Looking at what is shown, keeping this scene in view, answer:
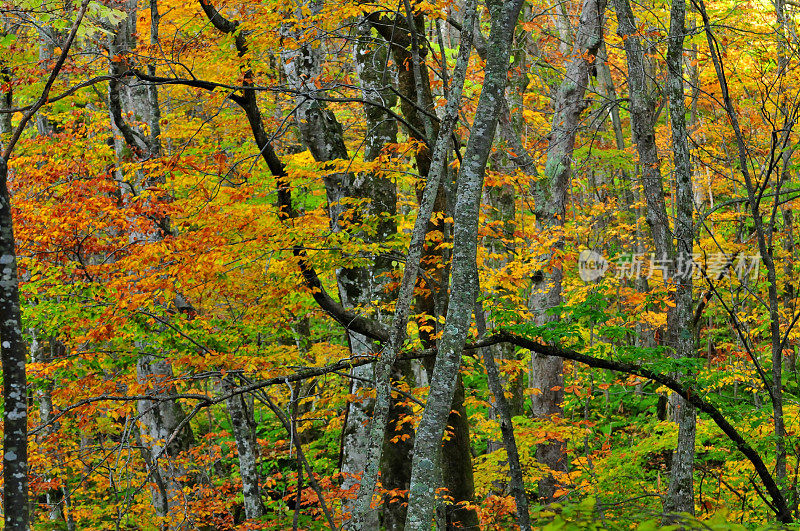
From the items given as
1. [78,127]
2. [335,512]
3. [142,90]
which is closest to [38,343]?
[78,127]

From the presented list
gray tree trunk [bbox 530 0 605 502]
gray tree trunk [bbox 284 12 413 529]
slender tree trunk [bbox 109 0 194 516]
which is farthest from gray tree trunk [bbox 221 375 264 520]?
gray tree trunk [bbox 530 0 605 502]

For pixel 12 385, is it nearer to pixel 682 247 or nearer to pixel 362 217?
pixel 362 217

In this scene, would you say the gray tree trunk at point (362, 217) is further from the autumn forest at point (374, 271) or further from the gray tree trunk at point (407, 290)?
the gray tree trunk at point (407, 290)

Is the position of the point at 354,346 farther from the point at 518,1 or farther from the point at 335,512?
the point at 518,1

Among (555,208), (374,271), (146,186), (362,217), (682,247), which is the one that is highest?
(146,186)

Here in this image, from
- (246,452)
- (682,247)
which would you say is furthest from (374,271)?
(246,452)

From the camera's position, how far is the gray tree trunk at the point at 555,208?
380 inches

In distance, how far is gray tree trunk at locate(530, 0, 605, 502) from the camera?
9641mm

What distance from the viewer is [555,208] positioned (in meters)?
9.98

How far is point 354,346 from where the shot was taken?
28.1 ft

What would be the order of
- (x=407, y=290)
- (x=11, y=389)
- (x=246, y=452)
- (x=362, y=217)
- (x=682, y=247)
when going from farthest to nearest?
(x=246, y=452) → (x=362, y=217) → (x=682, y=247) → (x=407, y=290) → (x=11, y=389)

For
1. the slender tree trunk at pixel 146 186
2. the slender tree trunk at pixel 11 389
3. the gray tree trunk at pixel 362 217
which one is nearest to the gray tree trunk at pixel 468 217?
the slender tree trunk at pixel 11 389

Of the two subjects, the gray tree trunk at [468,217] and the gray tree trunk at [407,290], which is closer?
the gray tree trunk at [468,217]

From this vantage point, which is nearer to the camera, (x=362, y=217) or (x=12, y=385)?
(x=12, y=385)
